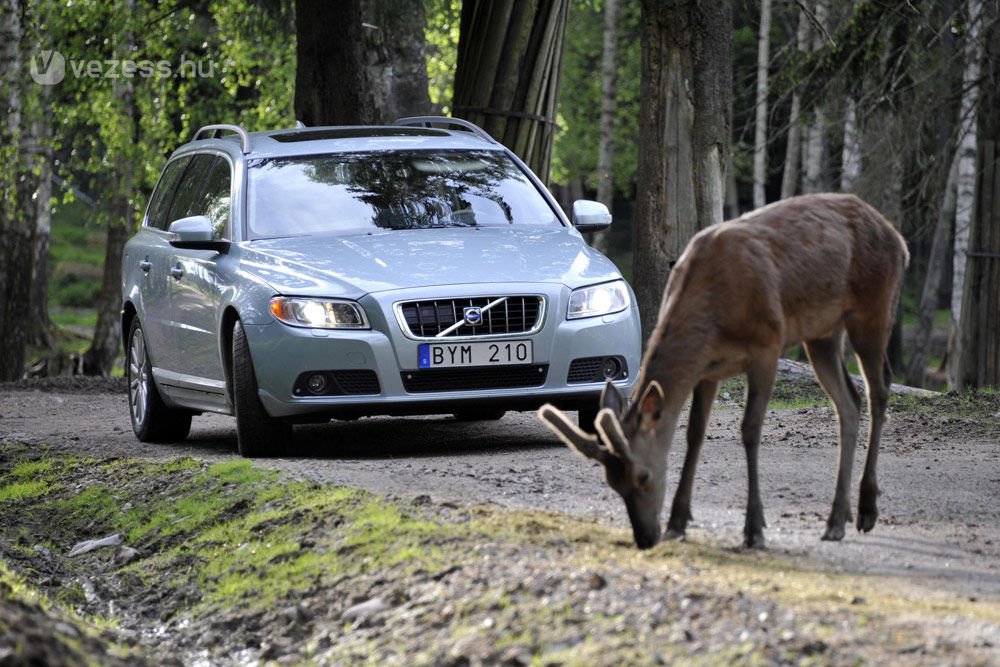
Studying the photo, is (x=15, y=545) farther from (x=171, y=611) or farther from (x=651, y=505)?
(x=651, y=505)

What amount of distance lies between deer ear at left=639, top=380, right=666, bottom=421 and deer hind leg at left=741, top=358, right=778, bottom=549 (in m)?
0.43

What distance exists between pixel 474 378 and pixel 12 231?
15.9 meters

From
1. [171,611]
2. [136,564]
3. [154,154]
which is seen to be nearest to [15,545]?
[136,564]

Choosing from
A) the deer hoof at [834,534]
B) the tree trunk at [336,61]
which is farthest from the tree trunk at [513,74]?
the deer hoof at [834,534]

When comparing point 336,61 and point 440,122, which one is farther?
point 336,61

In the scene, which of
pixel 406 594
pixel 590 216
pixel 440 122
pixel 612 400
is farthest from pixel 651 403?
pixel 440 122

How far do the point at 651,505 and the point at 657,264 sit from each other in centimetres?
876

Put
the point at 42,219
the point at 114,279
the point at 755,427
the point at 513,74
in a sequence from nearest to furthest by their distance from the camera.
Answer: the point at 755,427 → the point at 513,74 → the point at 42,219 → the point at 114,279

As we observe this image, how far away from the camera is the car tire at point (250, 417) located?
10.1 m

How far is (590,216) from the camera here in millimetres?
11203

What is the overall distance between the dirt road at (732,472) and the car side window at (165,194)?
165cm

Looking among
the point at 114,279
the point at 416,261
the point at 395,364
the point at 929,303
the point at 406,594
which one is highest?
the point at 416,261

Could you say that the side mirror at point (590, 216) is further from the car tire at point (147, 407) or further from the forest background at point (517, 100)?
the forest background at point (517, 100)

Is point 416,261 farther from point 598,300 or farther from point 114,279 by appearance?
point 114,279
